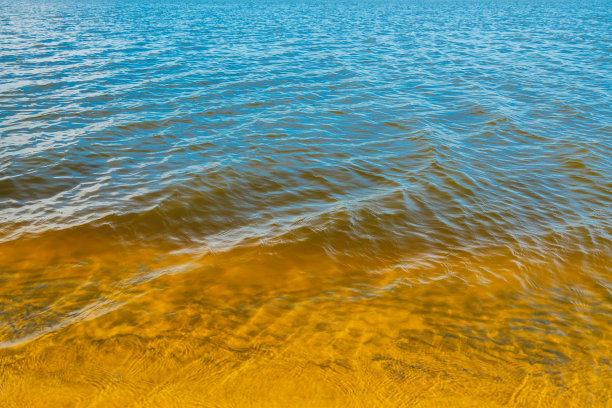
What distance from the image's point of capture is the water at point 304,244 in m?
4.32

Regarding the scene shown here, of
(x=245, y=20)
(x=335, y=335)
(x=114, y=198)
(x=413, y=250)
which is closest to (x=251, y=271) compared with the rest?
(x=335, y=335)

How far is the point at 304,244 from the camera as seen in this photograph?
697 cm

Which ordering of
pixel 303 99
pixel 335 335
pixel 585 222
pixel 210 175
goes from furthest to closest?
pixel 303 99 < pixel 210 175 < pixel 585 222 < pixel 335 335

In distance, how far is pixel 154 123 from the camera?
12.5 m

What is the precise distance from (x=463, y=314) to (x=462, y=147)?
6.67 m

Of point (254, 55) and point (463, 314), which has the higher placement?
point (463, 314)

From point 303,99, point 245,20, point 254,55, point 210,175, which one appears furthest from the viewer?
point 245,20

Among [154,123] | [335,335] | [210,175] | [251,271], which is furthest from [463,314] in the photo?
[154,123]

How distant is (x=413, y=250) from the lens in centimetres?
688

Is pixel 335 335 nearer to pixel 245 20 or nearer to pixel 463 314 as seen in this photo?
pixel 463 314

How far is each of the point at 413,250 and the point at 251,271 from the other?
2.57 meters

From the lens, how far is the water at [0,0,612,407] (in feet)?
14.2

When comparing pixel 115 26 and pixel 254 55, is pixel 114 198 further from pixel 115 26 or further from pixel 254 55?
pixel 115 26

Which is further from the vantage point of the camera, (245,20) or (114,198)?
(245,20)
